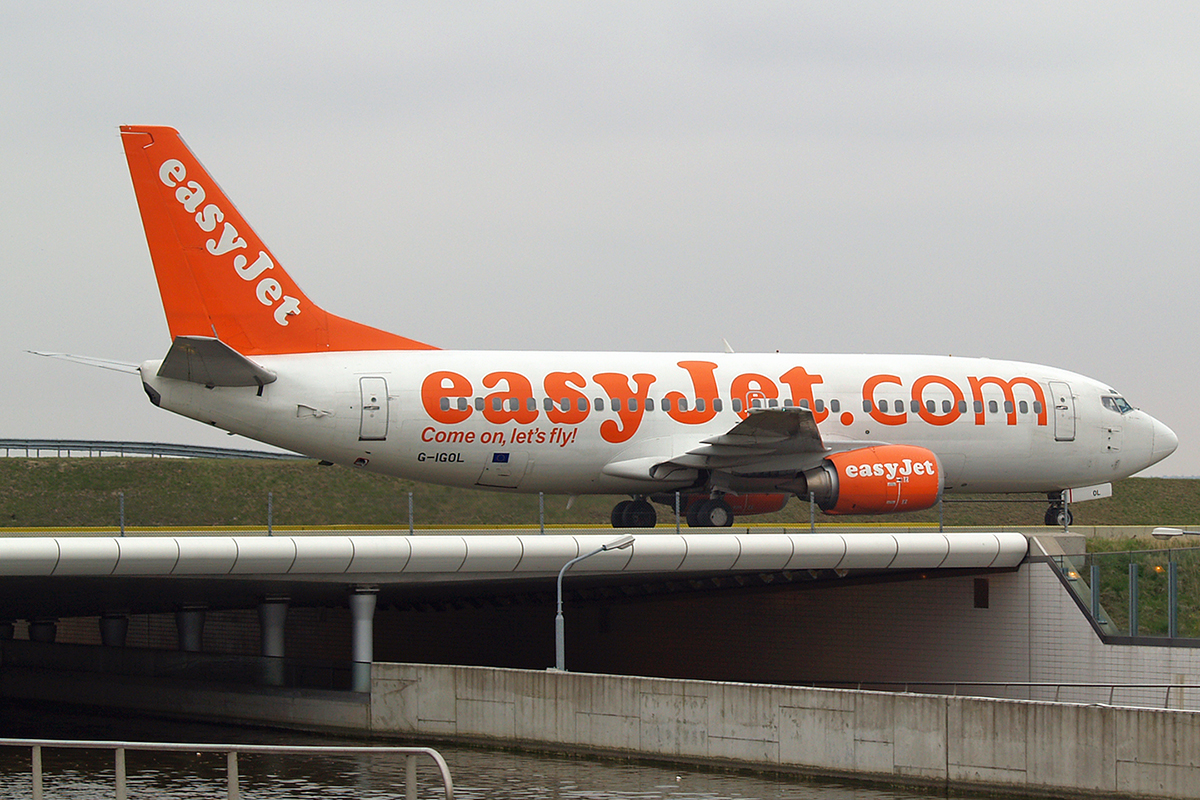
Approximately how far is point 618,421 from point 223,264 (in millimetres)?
9087

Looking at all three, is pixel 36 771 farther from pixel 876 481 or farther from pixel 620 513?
pixel 620 513

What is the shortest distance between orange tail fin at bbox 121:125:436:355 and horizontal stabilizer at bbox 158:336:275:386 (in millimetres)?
1039

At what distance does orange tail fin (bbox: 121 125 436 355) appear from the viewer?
1339 inches

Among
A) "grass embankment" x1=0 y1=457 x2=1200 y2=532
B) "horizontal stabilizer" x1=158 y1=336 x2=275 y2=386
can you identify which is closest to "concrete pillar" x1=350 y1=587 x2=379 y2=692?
"horizontal stabilizer" x1=158 y1=336 x2=275 y2=386

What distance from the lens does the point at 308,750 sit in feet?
46.2

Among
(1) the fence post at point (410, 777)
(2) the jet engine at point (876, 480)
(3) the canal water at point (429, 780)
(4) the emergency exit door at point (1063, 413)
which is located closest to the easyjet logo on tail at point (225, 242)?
(3) the canal water at point (429, 780)

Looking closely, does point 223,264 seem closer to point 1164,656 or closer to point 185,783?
point 185,783

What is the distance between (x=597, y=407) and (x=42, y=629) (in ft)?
67.6

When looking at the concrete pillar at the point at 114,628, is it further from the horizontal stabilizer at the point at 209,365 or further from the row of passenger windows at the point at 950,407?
the row of passenger windows at the point at 950,407

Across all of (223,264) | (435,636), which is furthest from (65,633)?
(223,264)

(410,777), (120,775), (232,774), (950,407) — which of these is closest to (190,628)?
(950,407)

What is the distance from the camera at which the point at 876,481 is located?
35.3m

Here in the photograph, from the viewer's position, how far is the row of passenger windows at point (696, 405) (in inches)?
1390

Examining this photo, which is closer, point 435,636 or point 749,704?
point 749,704
